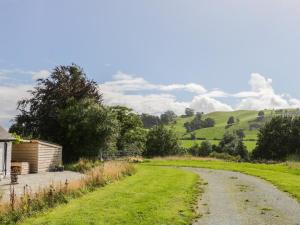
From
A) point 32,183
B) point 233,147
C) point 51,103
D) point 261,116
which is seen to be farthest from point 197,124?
point 32,183

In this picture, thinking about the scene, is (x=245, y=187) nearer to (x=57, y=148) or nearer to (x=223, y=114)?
(x=57, y=148)

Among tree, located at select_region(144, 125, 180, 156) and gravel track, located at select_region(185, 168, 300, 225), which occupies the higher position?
tree, located at select_region(144, 125, 180, 156)

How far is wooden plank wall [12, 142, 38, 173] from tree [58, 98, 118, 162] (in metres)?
6.36

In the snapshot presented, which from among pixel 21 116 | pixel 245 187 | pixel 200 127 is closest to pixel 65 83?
pixel 21 116

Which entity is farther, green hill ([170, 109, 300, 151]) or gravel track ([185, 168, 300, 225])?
green hill ([170, 109, 300, 151])

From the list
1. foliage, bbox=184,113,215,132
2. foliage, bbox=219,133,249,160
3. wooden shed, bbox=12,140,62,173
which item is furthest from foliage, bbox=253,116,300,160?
foliage, bbox=184,113,215,132

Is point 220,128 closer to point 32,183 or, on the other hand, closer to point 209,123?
point 209,123

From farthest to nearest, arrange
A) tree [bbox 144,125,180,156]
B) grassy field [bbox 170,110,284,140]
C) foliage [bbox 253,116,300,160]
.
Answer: grassy field [bbox 170,110,284,140] < tree [bbox 144,125,180,156] < foliage [bbox 253,116,300,160]

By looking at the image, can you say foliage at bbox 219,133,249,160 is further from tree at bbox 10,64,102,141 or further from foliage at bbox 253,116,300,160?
tree at bbox 10,64,102,141

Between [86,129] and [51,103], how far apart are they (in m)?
5.92

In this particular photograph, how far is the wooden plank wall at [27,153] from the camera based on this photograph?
1304 inches

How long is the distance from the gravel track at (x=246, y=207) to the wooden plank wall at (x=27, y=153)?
1694cm

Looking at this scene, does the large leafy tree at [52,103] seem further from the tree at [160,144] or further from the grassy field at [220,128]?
the grassy field at [220,128]

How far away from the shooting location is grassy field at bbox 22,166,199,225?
12.0 meters
